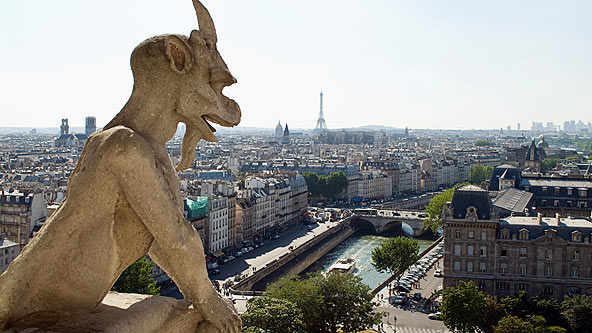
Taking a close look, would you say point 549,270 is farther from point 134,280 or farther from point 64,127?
point 64,127

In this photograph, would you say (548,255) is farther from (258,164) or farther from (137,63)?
(258,164)

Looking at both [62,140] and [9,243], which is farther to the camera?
[62,140]

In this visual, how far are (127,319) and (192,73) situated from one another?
200cm

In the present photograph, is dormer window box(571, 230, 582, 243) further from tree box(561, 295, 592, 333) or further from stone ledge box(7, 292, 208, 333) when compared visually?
stone ledge box(7, 292, 208, 333)

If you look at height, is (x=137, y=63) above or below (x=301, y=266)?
above

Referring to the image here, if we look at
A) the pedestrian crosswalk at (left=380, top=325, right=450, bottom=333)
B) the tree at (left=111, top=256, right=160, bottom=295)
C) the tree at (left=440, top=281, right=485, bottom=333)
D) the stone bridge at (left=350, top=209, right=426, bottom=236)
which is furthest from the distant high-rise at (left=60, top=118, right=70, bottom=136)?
the tree at (left=440, top=281, right=485, bottom=333)

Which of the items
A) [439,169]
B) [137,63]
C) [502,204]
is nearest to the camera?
[137,63]

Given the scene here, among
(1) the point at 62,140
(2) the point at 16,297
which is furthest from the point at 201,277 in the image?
(1) the point at 62,140

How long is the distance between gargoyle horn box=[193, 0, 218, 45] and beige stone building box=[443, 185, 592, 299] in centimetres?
3798

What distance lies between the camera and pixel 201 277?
5246 millimetres

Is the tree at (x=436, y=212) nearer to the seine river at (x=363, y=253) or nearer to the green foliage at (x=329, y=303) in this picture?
the seine river at (x=363, y=253)

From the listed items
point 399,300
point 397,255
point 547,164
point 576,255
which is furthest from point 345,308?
point 547,164

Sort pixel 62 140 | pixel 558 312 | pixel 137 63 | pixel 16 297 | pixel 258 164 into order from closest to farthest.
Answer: pixel 16 297, pixel 137 63, pixel 558 312, pixel 258 164, pixel 62 140

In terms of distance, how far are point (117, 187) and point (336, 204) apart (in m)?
85.0
